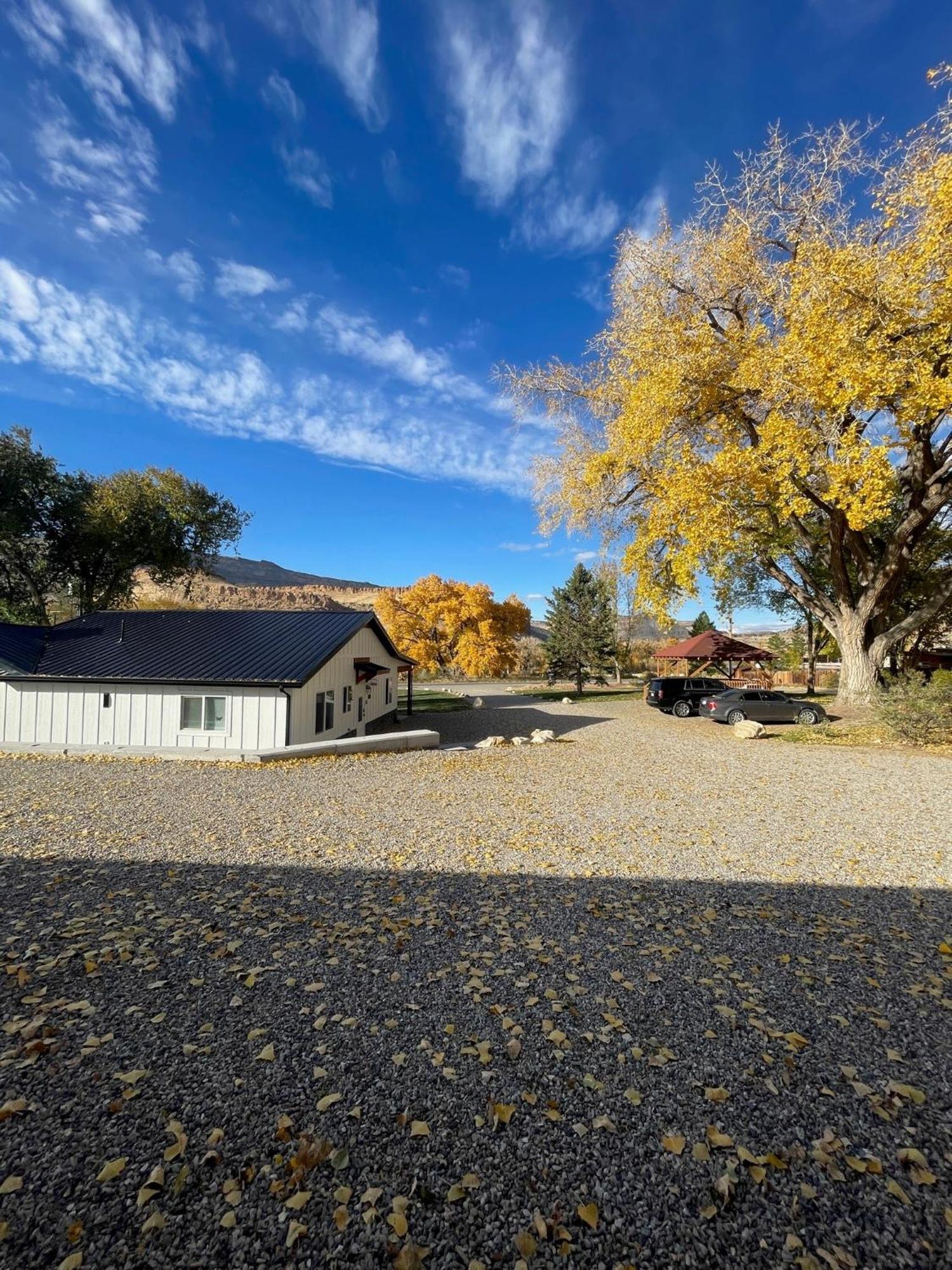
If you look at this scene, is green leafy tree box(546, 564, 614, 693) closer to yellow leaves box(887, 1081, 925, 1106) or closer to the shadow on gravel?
the shadow on gravel

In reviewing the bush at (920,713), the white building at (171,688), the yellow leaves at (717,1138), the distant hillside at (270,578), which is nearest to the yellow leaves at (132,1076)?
the yellow leaves at (717,1138)

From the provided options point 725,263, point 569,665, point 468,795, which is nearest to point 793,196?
point 725,263

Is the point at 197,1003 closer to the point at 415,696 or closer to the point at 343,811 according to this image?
the point at 343,811

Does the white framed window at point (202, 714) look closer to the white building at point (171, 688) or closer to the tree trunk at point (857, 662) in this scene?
the white building at point (171, 688)

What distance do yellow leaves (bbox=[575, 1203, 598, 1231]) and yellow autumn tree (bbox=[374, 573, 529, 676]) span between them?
32680 mm

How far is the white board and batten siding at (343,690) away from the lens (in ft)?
48.4

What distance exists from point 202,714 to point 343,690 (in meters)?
4.50

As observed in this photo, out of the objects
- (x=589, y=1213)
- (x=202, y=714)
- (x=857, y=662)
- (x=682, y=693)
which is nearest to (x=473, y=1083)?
(x=589, y=1213)

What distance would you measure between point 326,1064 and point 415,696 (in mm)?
29647

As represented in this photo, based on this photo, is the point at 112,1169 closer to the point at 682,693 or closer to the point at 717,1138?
the point at 717,1138

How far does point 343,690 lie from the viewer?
1788cm

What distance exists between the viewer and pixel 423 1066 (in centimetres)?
339

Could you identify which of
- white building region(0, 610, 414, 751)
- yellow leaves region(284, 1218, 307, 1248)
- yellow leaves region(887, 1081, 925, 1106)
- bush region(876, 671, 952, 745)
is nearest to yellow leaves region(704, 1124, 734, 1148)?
yellow leaves region(887, 1081, 925, 1106)

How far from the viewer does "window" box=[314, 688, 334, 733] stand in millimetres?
15742
